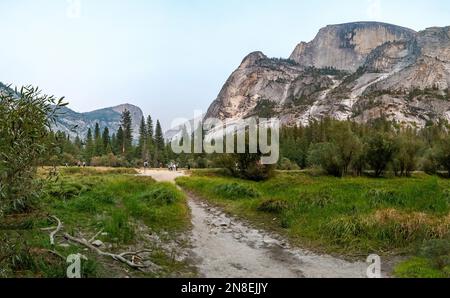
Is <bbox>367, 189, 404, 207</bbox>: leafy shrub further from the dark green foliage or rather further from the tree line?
the dark green foliage

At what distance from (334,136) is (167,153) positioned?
238 ft

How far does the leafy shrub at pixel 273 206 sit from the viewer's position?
61.9 feet

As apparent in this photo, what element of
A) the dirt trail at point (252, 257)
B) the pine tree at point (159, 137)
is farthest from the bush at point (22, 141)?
the pine tree at point (159, 137)

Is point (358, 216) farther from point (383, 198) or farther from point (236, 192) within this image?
point (236, 192)

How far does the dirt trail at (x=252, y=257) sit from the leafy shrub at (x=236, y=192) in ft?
22.8

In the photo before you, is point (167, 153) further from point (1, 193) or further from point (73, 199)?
point (1, 193)

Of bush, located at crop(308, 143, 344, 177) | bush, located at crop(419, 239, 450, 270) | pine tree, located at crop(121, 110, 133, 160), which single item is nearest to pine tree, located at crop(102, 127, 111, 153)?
pine tree, located at crop(121, 110, 133, 160)

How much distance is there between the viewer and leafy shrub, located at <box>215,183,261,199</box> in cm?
2417

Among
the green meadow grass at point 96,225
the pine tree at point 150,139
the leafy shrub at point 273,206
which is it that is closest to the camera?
the green meadow grass at point 96,225

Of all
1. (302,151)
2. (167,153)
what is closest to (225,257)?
(302,151)

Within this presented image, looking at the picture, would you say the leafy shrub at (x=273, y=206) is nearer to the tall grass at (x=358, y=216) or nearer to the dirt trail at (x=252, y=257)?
the tall grass at (x=358, y=216)

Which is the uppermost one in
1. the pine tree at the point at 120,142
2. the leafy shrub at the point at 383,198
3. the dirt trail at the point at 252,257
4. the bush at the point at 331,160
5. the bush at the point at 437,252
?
the pine tree at the point at 120,142

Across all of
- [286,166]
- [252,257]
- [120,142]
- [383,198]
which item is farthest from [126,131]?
[252,257]
